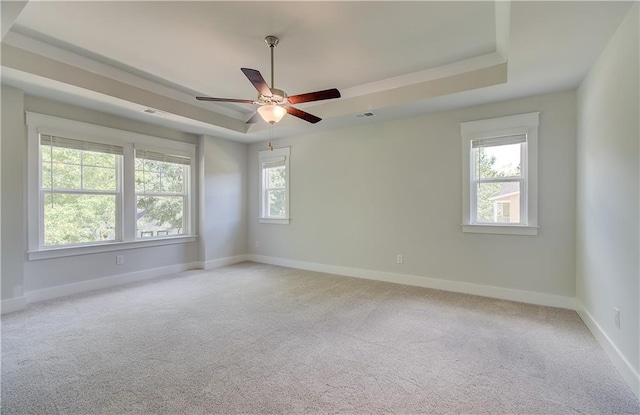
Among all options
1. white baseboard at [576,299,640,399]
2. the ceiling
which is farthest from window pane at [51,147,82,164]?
white baseboard at [576,299,640,399]

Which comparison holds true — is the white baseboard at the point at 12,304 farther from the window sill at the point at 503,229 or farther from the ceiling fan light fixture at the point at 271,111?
the window sill at the point at 503,229

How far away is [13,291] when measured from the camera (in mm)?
3510

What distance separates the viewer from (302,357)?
8.05 ft

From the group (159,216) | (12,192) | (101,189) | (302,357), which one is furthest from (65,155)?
(302,357)

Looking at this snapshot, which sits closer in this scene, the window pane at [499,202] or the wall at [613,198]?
the wall at [613,198]

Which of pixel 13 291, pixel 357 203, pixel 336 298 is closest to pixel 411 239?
pixel 357 203

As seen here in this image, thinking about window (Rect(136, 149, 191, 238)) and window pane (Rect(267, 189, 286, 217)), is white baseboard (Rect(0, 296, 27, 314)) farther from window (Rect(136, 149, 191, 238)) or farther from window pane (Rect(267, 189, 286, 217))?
window pane (Rect(267, 189, 286, 217))

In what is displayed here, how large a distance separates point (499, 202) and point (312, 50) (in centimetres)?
301

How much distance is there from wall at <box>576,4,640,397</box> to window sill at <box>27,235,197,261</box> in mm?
5742

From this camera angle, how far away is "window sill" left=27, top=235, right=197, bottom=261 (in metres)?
3.88

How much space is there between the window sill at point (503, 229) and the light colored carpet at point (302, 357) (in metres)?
0.87

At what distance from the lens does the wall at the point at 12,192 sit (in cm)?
344

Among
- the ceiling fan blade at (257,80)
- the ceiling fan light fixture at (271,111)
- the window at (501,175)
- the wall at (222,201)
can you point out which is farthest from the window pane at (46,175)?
the window at (501,175)

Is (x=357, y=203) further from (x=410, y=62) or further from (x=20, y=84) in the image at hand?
(x=20, y=84)
